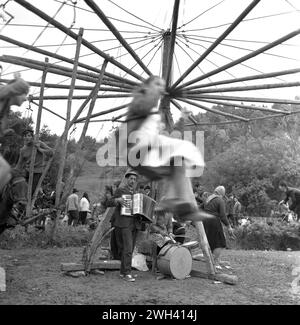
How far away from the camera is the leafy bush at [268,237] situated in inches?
606

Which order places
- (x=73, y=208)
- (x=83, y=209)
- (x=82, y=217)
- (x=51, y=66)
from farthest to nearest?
(x=82, y=217), (x=83, y=209), (x=73, y=208), (x=51, y=66)

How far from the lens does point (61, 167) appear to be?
7.22 meters

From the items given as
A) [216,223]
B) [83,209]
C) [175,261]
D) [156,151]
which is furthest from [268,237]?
[156,151]

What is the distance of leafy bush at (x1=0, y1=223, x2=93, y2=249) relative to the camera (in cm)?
1282

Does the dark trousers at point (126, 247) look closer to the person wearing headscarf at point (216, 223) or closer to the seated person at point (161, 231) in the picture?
the seated person at point (161, 231)

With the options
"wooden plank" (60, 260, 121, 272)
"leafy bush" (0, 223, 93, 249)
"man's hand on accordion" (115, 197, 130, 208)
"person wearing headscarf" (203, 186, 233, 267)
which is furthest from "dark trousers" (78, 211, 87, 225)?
"man's hand on accordion" (115, 197, 130, 208)

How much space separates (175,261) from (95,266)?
1702 millimetres

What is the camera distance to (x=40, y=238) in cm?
1328

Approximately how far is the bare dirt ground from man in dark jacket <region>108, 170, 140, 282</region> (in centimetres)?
31

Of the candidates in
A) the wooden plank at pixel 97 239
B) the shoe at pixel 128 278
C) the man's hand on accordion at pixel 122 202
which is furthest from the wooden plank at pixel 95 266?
the man's hand on accordion at pixel 122 202

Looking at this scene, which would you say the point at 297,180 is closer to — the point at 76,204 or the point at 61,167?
the point at 76,204

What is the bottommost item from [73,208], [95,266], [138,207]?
[95,266]

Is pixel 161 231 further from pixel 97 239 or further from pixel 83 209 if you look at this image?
pixel 83 209
